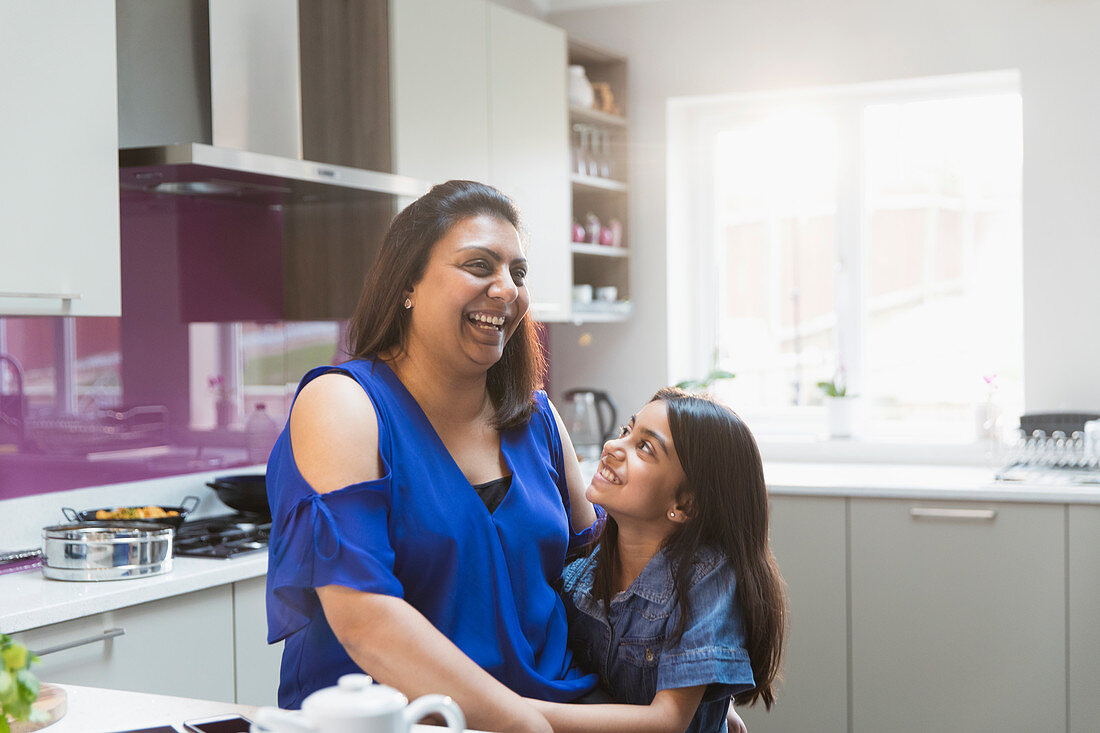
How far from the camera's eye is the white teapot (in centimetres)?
86

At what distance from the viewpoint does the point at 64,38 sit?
2164 millimetres

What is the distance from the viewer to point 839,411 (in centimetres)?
388

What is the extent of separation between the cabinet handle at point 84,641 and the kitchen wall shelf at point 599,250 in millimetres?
2170

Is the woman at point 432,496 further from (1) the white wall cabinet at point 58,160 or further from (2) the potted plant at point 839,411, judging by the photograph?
(2) the potted plant at point 839,411

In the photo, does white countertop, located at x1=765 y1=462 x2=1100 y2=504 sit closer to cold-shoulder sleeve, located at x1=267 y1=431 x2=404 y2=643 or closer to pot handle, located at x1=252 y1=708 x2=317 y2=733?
cold-shoulder sleeve, located at x1=267 y1=431 x2=404 y2=643

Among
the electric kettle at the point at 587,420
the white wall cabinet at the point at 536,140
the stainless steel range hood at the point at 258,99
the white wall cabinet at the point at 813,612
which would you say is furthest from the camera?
the electric kettle at the point at 587,420

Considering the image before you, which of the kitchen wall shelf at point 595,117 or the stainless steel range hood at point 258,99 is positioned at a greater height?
the kitchen wall shelf at point 595,117

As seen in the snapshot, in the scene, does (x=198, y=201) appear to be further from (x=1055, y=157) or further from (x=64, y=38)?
(x=1055, y=157)

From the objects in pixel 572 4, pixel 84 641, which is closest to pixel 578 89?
pixel 572 4

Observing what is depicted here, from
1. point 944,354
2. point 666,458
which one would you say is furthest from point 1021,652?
point 666,458

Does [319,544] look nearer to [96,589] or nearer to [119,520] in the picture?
[96,589]

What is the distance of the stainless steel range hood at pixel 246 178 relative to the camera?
2.34 meters

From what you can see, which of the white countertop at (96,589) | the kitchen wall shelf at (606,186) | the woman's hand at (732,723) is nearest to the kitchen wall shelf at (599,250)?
the kitchen wall shelf at (606,186)

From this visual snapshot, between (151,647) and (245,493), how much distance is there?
0.67m
